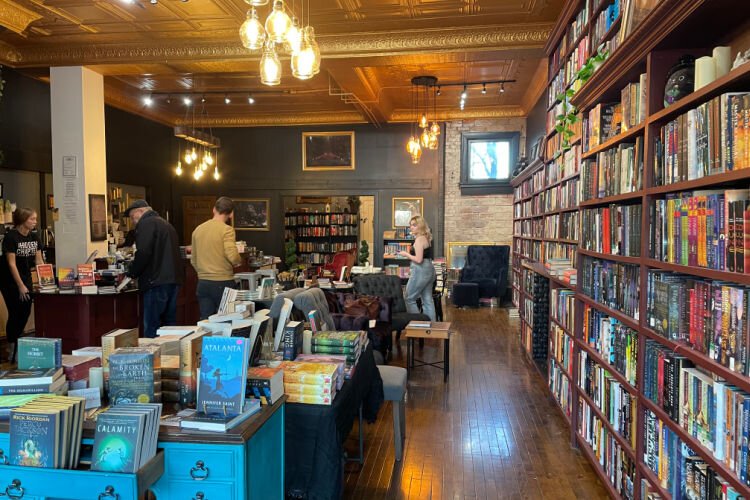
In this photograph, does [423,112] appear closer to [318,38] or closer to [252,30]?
[318,38]

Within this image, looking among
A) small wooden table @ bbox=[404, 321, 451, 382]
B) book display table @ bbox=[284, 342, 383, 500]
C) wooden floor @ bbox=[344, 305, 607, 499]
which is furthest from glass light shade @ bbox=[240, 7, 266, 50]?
small wooden table @ bbox=[404, 321, 451, 382]

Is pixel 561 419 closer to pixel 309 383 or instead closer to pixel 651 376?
pixel 651 376

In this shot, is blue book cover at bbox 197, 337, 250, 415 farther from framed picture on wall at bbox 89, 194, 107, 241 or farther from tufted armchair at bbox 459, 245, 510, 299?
tufted armchair at bbox 459, 245, 510, 299

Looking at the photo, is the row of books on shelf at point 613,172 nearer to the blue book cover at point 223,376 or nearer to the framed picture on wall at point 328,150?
the blue book cover at point 223,376

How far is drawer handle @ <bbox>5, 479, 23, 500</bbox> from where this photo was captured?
184 centimetres

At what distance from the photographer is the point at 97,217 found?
761 centimetres

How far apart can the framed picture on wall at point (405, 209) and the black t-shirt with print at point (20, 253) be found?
7.56 m

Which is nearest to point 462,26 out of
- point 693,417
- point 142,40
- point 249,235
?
point 142,40

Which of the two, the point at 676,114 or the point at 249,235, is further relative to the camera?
the point at 249,235

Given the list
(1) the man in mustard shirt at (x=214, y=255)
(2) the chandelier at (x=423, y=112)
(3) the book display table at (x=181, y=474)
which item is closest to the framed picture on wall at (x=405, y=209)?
(2) the chandelier at (x=423, y=112)

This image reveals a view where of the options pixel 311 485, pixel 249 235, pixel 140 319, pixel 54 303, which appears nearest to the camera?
pixel 311 485

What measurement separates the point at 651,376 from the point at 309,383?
165 centimetres

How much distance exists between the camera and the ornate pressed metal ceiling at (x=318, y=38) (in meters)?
6.06

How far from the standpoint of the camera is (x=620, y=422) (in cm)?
296
